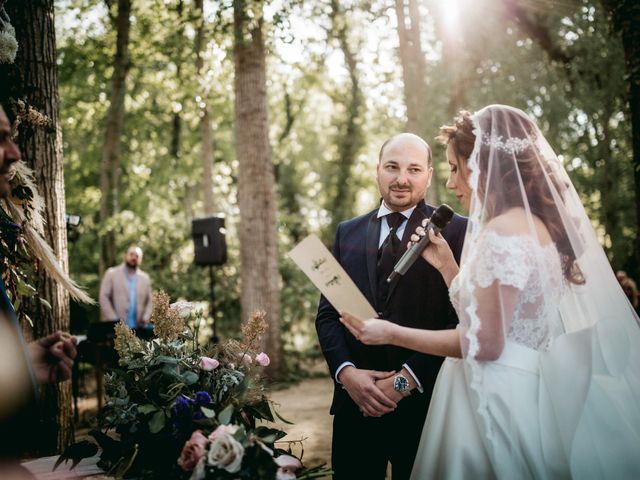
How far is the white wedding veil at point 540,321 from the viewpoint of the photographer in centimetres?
196

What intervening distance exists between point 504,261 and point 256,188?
6.59 metres

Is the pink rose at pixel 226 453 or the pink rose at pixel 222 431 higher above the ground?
the pink rose at pixel 222 431

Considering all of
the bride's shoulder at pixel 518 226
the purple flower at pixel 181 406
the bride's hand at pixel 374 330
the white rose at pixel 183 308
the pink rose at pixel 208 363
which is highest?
the bride's shoulder at pixel 518 226

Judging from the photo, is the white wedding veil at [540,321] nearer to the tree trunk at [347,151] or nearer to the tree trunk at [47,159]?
the tree trunk at [47,159]

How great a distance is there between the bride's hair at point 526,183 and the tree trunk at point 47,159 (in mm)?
2841

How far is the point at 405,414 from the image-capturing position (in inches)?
101

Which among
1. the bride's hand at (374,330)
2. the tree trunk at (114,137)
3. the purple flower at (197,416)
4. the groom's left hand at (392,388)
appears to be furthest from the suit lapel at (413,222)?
the tree trunk at (114,137)

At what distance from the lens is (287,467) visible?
1928 mm

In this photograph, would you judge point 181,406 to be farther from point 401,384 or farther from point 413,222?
point 413,222

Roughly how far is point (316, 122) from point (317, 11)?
11.9m

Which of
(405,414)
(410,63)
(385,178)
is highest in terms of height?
(410,63)

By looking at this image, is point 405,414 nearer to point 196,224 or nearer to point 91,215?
point 196,224

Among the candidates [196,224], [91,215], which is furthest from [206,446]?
[91,215]

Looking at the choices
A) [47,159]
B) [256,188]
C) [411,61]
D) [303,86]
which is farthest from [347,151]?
[47,159]
